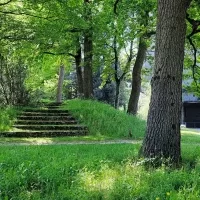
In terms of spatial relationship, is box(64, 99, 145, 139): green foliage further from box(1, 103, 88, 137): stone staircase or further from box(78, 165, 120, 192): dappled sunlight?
box(78, 165, 120, 192): dappled sunlight

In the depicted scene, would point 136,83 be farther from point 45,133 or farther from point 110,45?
point 45,133

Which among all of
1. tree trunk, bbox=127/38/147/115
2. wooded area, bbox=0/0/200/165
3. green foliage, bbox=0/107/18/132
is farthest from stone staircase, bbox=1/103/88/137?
tree trunk, bbox=127/38/147/115

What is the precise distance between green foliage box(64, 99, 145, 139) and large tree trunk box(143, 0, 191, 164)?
786cm

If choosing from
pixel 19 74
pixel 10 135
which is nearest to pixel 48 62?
pixel 19 74

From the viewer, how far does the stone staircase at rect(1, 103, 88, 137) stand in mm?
13945

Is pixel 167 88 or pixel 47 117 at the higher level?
pixel 167 88

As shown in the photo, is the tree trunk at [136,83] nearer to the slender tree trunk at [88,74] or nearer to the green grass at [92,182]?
the slender tree trunk at [88,74]

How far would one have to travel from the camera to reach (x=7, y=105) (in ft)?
57.1

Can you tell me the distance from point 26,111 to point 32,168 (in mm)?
11912

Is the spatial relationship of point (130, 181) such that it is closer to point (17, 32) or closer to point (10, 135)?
point (10, 135)

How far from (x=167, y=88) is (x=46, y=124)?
9534 millimetres

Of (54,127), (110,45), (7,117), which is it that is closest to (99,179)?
(54,127)

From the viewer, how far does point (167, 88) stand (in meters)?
7.12

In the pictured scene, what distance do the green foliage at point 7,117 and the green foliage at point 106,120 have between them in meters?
2.93
